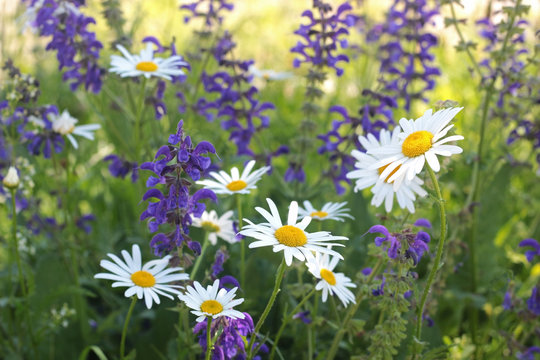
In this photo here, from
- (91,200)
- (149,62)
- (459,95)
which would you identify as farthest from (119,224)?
(459,95)

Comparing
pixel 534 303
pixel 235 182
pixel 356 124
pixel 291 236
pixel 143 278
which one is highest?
pixel 356 124

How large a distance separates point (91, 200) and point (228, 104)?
1.15 meters

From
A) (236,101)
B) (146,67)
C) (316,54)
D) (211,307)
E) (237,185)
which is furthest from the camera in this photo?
(236,101)

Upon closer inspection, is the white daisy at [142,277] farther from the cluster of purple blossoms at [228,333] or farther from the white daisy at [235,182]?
the white daisy at [235,182]

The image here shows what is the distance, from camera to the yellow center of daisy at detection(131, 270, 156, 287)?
62.3 inches

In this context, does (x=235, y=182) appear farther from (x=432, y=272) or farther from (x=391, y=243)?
(x=432, y=272)

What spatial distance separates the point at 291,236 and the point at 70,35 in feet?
4.68

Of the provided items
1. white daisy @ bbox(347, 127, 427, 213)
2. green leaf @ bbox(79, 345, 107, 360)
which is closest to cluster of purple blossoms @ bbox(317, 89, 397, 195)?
white daisy @ bbox(347, 127, 427, 213)

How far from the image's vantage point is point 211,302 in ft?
4.82

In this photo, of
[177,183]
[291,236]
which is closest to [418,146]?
[291,236]

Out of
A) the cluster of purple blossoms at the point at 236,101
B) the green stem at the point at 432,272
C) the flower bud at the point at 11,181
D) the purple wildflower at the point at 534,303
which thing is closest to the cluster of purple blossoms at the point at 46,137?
the flower bud at the point at 11,181

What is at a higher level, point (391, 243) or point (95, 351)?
point (391, 243)

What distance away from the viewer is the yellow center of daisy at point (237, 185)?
188 cm

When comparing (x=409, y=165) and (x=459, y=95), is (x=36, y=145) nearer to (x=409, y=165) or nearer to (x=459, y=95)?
(x=409, y=165)
